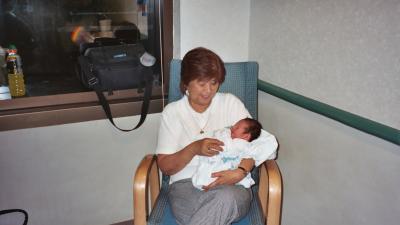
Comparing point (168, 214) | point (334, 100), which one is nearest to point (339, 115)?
point (334, 100)

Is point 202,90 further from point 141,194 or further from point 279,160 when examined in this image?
point 279,160

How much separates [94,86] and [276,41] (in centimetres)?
98

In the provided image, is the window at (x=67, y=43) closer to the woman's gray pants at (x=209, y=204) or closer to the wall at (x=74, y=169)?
the wall at (x=74, y=169)

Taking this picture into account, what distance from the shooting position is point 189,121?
151 centimetres

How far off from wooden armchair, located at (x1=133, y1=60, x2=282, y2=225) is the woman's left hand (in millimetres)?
121

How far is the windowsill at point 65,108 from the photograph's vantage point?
5.45 ft

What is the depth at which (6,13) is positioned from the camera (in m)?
1.73

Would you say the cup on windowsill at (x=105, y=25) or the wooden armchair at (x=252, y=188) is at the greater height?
the cup on windowsill at (x=105, y=25)

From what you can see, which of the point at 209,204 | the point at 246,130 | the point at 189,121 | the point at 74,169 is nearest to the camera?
the point at 209,204

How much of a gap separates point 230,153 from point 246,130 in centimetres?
12

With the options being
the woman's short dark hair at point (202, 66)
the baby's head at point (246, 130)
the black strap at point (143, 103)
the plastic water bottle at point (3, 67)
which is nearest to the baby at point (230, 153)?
the baby's head at point (246, 130)

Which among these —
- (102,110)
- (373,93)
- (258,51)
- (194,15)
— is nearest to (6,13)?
(102,110)

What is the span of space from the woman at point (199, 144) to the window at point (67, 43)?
463 millimetres

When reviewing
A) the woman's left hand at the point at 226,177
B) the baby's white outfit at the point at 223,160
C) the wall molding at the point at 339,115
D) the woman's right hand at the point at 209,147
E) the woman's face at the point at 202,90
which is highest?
the woman's face at the point at 202,90
